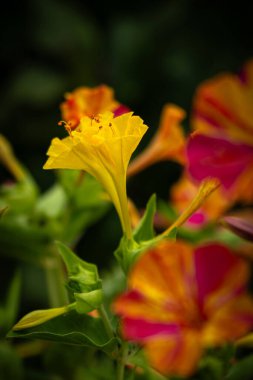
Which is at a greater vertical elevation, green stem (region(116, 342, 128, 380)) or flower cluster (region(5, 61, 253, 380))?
flower cluster (region(5, 61, 253, 380))

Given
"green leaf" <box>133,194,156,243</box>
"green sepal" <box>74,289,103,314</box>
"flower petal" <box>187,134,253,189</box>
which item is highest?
"flower petal" <box>187,134,253,189</box>

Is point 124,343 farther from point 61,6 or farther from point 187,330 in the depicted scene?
point 61,6

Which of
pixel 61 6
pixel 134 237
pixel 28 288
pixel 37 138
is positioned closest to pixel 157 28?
pixel 61 6

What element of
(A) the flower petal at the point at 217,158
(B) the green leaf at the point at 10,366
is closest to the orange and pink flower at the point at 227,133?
(A) the flower petal at the point at 217,158

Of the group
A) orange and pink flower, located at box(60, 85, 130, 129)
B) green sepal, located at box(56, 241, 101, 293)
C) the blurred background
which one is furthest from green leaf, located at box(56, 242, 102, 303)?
the blurred background

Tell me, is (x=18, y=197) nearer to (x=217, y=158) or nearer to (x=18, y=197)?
(x=18, y=197)

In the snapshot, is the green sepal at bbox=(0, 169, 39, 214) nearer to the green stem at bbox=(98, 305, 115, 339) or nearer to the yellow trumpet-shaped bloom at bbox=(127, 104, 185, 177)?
the yellow trumpet-shaped bloom at bbox=(127, 104, 185, 177)

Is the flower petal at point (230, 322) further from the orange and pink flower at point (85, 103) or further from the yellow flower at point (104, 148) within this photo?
the orange and pink flower at point (85, 103)
